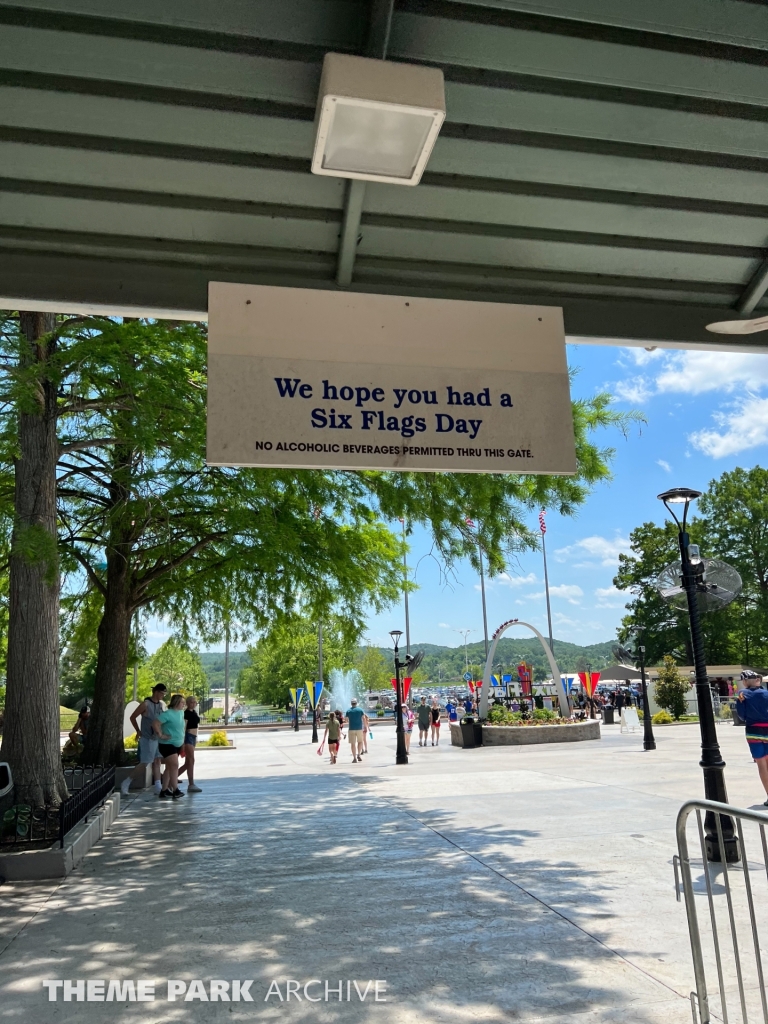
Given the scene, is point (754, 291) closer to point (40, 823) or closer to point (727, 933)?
point (727, 933)

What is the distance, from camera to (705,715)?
→ 7.98 m

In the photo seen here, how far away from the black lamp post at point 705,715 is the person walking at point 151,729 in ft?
29.5

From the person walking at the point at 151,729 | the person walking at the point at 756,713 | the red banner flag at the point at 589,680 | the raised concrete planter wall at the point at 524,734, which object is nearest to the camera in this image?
the person walking at the point at 756,713

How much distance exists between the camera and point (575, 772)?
50.8ft

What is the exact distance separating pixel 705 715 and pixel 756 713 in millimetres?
2222

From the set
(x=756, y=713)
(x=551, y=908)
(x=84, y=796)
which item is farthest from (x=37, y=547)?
(x=756, y=713)

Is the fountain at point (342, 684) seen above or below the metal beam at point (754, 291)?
below

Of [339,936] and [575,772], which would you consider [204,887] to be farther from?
[575,772]

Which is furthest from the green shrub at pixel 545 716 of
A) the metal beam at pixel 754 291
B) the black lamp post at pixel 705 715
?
the metal beam at pixel 754 291

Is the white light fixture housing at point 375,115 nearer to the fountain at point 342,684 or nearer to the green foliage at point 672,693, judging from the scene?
the green foliage at point 672,693

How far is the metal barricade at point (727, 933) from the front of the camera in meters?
3.56

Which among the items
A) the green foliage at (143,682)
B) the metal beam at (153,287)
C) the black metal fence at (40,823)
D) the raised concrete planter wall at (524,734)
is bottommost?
the raised concrete planter wall at (524,734)

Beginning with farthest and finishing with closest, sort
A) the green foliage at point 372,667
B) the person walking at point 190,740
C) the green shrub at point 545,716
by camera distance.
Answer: the green foliage at point 372,667, the green shrub at point 545,716, the person walking at point 190,740

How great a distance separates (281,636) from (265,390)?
12.4 m
